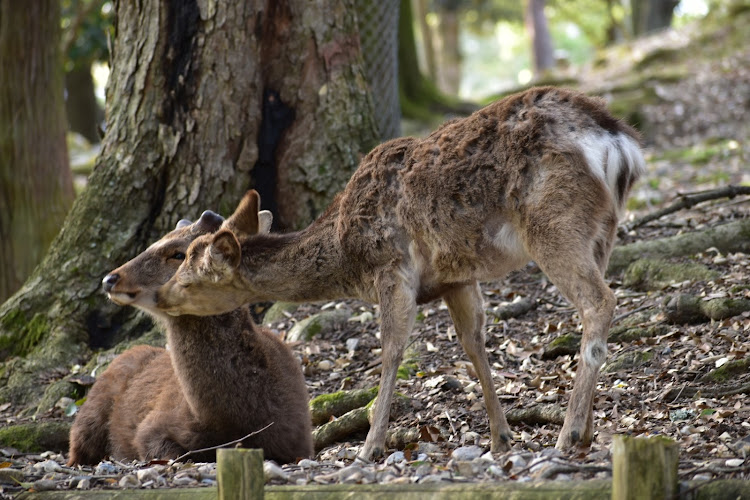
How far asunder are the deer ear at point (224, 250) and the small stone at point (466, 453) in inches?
69.2

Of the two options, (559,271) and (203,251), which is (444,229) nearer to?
(559,271)

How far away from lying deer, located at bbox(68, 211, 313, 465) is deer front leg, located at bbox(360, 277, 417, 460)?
A: 0.76 m

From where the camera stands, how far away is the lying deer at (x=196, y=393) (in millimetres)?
5727

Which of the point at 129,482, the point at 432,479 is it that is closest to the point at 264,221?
the point at 129,482

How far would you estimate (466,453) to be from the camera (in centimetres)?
→ 505

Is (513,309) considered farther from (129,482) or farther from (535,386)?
(129,482)

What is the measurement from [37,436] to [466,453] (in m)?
3.36

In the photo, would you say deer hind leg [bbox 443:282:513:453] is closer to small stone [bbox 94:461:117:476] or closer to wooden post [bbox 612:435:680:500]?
small stone [bbox 94:461:117:476]

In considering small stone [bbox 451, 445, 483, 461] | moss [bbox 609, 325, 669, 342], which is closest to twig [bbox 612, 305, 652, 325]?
moss [bbox 609, 325, 669, 342]

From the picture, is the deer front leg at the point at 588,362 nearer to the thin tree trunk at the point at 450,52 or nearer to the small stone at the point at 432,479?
the small stone at the point at 432,479

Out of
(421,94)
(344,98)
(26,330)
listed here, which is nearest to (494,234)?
(344,98)

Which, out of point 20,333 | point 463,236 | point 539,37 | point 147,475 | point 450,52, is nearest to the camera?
point 147,475

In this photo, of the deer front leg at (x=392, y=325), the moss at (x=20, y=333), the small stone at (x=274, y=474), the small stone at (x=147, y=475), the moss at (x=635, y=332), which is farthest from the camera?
the moss at (x=20, y=333)

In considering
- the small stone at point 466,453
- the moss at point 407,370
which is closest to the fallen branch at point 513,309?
the moss at point 407,370
